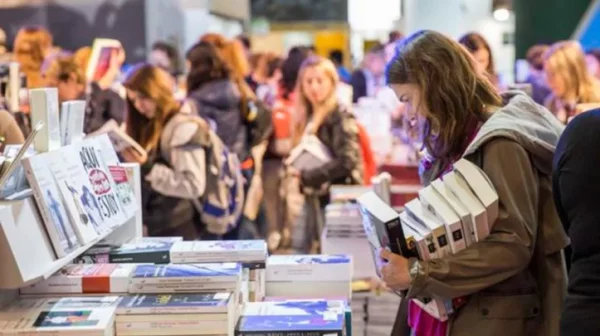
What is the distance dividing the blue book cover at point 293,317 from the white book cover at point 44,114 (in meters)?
0.70

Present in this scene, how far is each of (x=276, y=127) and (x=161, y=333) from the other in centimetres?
428

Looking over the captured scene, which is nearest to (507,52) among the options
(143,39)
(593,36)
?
(593,36)

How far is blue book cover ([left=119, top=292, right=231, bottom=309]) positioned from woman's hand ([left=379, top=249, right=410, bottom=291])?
431 millimetres

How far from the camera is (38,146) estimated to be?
2.42 meters

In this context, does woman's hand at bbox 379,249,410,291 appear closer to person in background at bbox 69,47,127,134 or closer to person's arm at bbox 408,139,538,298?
person's arm at bbox 408,139,538,298

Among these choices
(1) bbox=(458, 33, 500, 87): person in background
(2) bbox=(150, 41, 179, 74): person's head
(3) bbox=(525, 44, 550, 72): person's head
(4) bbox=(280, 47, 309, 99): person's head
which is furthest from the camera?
(3) bbox=(525, 44, 550, 72): person's head

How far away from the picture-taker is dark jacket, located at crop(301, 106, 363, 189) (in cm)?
564

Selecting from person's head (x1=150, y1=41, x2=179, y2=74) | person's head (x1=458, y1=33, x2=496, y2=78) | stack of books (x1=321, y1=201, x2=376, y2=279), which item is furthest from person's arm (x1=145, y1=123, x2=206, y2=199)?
person's head (x1=150, y1=41, x2=179, y2=74)

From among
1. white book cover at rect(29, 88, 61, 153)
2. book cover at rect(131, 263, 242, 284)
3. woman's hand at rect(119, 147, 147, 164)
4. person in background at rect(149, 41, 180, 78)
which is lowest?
book cover at rect(131, 263, 242, 284)

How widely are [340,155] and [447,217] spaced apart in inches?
129

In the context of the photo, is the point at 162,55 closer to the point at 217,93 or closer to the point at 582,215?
the point at 217,93

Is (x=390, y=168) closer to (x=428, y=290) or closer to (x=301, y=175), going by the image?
(x=301, y=175)

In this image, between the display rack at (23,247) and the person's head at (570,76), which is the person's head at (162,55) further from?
the display rack at (23,247)

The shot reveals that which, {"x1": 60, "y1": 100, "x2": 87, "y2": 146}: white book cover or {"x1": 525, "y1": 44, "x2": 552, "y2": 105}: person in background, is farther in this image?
{"x1": 525, "y1": 44, "x2": 552, "y2": 105}: person in background
